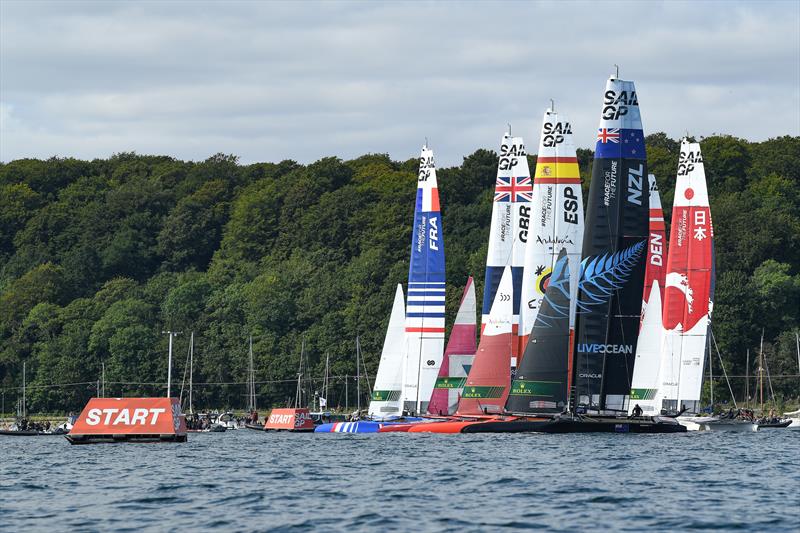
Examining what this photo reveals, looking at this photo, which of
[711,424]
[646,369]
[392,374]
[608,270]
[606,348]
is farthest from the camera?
[392,374]

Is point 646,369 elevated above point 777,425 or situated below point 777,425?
above

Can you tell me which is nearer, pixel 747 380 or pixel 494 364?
pixel 494 364

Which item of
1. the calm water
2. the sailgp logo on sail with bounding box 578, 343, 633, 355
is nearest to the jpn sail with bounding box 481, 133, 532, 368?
the sailgp logo on sail with bounding box 578, 343, 633, 355

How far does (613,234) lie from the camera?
6066cm

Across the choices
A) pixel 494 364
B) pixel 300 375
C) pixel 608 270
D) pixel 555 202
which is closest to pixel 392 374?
pixel 494 364

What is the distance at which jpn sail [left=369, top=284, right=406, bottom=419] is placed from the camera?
81.9 metres

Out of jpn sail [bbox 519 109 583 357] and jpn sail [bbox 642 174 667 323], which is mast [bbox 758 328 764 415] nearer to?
jpn sail [bbox 642 174 667 323]

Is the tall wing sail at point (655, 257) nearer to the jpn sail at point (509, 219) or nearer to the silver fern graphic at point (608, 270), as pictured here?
the jpn sail at point (509, 219)

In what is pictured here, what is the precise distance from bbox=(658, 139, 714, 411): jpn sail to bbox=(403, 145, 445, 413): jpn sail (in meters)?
12.7

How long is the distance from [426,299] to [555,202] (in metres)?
17.0

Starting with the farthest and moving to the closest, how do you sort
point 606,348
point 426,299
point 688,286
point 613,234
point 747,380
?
point 747,380
point 426,299
point 688,286
point 606,348
point 613,234

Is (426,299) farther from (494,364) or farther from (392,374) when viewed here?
(494,364)

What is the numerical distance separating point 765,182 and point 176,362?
189 feet

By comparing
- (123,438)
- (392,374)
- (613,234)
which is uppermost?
(613,234)
